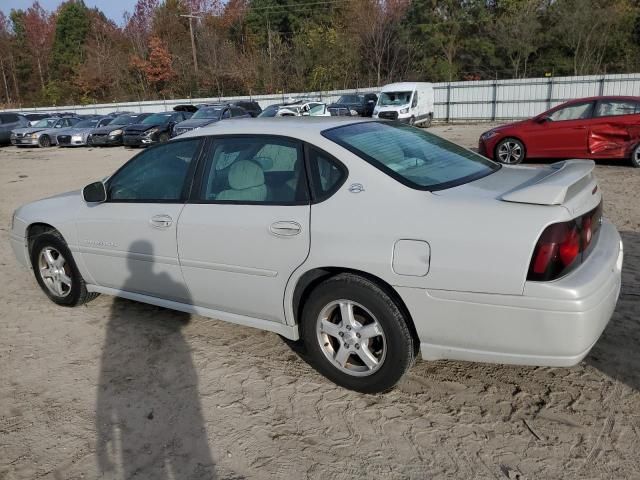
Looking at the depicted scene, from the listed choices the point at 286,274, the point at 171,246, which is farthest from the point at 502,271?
the point at 171,246

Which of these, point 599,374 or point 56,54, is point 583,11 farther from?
point 56,54

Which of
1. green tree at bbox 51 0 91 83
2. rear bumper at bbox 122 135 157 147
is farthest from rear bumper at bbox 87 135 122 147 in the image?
green tree at bbox 51 0 91 83

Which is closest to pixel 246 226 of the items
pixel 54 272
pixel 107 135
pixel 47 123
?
pixel 54 272

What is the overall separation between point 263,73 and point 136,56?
1647 centimetres

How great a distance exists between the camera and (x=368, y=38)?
47.5 m

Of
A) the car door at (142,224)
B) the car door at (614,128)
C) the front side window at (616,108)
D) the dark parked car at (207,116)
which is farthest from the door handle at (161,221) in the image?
the dark parked car at (207,116)

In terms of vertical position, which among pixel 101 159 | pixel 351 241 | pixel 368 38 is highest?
pixel 368 38

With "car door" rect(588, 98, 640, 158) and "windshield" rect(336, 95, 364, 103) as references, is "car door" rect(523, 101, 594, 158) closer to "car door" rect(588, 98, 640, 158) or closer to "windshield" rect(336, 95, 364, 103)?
"car door" rect(588, 98, 640, 158)

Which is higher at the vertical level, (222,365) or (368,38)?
(368,38)

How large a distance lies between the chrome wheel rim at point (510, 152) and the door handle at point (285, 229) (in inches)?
370

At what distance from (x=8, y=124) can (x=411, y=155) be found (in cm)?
2794

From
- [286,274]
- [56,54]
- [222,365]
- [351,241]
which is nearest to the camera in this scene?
[351,241]

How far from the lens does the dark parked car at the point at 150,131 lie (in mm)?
20203

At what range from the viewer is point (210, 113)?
2086cm
